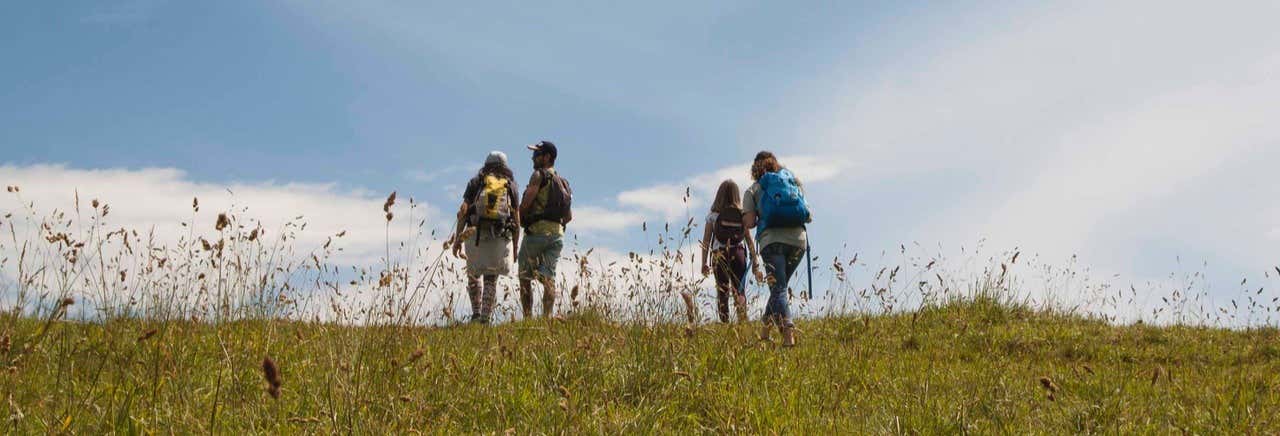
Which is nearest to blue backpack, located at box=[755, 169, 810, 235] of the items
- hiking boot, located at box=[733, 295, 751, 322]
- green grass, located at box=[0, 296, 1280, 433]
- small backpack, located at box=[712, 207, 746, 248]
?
hiking boot, located at box=[733, 295, 751, 322]

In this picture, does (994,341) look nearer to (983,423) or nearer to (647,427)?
(983,423)

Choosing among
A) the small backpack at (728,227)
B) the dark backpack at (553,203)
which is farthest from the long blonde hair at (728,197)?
the dark backpack at (553,203)

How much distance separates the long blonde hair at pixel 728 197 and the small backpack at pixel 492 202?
2360mm

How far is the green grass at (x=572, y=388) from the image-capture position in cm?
376

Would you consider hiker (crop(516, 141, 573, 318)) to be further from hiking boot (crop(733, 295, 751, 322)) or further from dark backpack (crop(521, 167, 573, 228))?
hiking boot (crop(733, 295, 751, 322))

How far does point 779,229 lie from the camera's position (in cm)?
712

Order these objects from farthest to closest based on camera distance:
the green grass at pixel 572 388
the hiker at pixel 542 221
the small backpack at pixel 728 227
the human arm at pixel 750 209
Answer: the small backpack at pixel 728 227, the hiker at pixel 542 221, the human arm at pixel 750 209, the green grass at pixel 572 388

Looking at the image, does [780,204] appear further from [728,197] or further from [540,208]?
[540,208]

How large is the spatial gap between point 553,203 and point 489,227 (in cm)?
75

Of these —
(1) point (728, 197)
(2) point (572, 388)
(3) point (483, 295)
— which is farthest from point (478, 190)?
(2) point (572, 388)

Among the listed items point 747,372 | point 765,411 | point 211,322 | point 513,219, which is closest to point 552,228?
point 513,219

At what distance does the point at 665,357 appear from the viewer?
4.89 m

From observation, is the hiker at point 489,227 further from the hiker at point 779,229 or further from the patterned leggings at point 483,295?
the hiker at point 779,229

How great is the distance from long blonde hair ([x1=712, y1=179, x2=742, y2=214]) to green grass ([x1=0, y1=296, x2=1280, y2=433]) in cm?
306
